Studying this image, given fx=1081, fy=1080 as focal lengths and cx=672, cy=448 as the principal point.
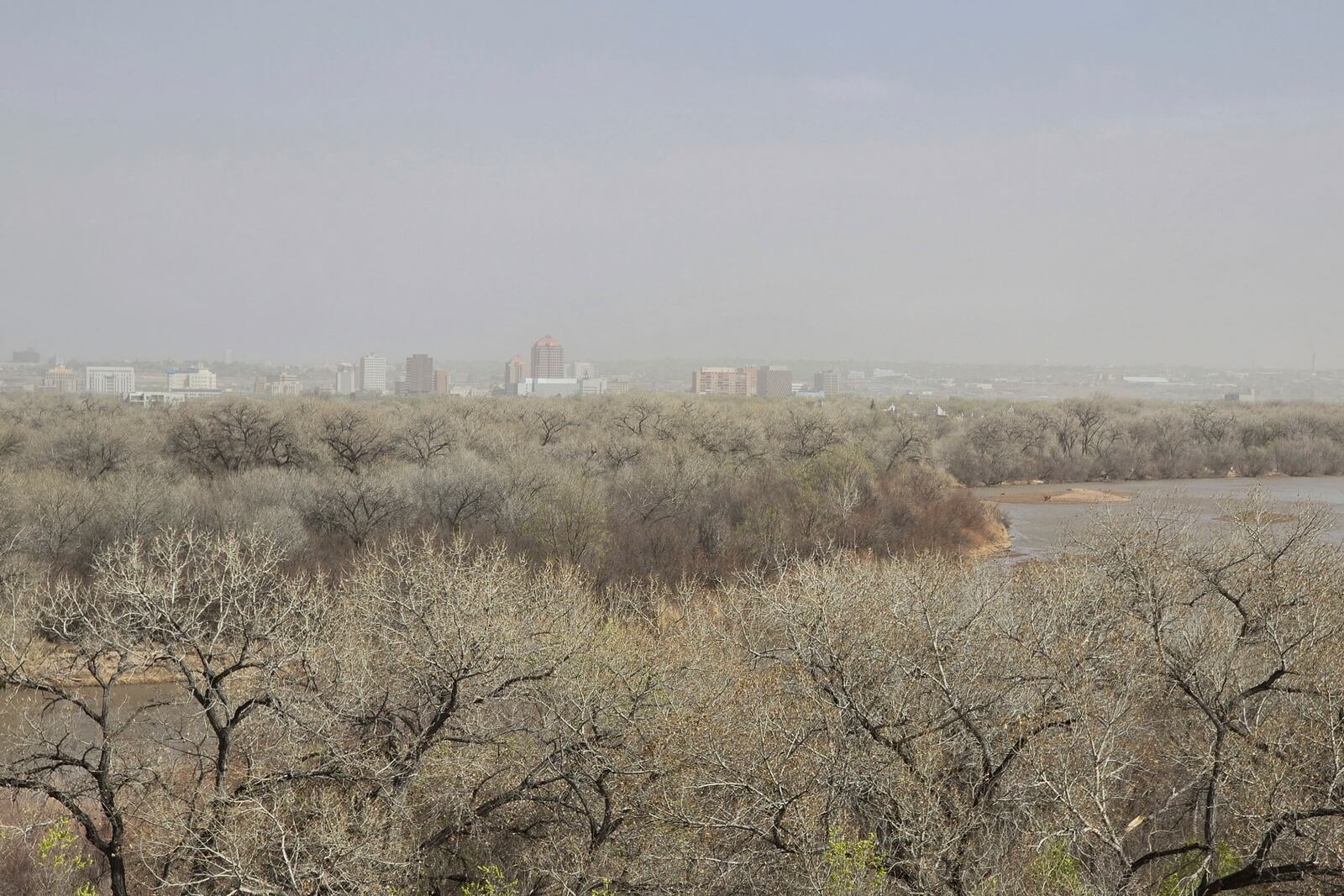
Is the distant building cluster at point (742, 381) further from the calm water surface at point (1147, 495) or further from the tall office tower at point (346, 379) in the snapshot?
the calm water surface at point (1147, 495)

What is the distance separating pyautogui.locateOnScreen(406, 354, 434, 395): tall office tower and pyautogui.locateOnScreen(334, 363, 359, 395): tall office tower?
888 cm

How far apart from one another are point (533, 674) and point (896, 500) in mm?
32881

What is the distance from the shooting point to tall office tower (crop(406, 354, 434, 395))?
174m

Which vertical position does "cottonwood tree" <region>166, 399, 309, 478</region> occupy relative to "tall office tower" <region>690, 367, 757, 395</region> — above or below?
below

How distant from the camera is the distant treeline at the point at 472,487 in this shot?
1359 inches

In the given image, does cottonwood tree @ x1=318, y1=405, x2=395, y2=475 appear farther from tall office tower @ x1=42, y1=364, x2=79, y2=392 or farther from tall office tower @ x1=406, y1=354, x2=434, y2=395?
tall office tower @ x1=406, y1=354, x2=434, y2=395

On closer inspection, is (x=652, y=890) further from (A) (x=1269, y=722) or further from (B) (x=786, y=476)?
(B) (x=786, y=476)

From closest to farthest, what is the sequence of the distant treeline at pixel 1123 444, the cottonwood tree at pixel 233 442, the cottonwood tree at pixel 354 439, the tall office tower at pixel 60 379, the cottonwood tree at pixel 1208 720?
the cottonwood tree at pixel 1208 720 → the cottonwood tree at pixel 233 442 → the cottonwood tree at pixel 354 439 → the distant treeline at pixel 1123 444 → the tall office tower at pixel 60 379

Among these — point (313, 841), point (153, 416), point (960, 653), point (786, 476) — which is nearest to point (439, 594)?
point (313, 841)

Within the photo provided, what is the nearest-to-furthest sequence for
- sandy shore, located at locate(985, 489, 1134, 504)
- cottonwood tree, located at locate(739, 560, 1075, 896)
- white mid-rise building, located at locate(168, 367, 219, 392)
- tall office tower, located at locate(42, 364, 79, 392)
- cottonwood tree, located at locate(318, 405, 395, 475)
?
cottonwood tree, located at locate(739, 560, 1075, 896) < cottonwood tree, located at locate(318, 405, 395, 475) < sandy shore, located at locate(985, 489, 1134, 504) < tall office tower, located at locate(42, 364, 79, 392) < white mid-rise building, located at locate(168, 367, 219, 392)

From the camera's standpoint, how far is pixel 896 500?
45.7 metres

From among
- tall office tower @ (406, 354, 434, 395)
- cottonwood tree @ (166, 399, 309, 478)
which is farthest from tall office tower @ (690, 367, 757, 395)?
cottonwood tree @ (166, 399, 309, 478)

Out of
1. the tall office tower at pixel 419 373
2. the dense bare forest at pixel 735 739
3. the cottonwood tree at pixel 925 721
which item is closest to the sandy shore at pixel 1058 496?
the dense bare forest at pixel 735 739

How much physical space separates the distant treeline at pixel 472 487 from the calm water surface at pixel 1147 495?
2798 millimetres
